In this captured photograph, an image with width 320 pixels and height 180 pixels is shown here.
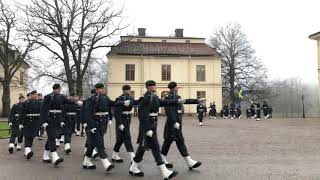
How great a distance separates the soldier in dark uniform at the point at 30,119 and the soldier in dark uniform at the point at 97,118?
10.1 ft

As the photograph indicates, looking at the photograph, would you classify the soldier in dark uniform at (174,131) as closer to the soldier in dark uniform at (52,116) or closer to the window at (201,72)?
the soldier in dark uniform at (52,116)

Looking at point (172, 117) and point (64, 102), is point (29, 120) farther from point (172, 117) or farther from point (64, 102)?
point (172, 117)

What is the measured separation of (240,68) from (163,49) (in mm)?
12465

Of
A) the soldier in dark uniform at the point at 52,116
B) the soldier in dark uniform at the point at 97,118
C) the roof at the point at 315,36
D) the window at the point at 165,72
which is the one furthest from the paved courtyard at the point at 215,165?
the window at the point at 165,72

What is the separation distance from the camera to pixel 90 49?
46375mm

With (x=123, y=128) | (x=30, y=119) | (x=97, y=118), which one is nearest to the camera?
(x=97, y=118)

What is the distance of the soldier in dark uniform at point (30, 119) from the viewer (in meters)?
13.3

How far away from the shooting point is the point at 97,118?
1088 cm

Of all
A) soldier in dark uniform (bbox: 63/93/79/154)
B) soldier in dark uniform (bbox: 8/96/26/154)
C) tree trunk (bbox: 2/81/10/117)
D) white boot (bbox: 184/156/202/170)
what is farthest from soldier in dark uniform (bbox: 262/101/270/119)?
white boot (bbox: 184/156/202/170)

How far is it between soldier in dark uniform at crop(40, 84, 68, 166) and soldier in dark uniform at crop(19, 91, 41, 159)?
1.19m

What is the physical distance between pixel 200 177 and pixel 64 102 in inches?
191

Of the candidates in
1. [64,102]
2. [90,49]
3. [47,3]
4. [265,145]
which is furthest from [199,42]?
[64,102]

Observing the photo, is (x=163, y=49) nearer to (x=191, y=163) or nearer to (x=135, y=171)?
(x=191, y=163)

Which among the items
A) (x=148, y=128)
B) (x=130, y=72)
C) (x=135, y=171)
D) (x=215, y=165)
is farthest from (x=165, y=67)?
(x=148, y=128)
